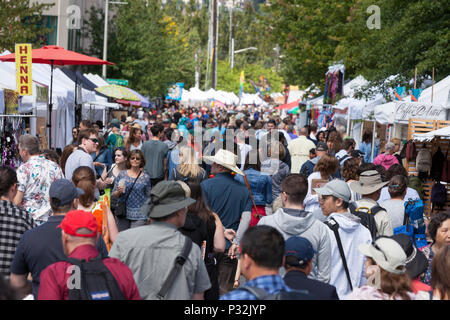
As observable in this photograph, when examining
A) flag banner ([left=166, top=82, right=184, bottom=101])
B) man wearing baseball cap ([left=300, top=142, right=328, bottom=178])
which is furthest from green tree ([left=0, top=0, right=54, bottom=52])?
flag banner ([left=166, top=82, right=184, bottom=101])

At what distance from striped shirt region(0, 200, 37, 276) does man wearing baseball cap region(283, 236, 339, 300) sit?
235 cm

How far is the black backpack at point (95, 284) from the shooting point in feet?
12.2

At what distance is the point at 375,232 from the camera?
20.9 feet

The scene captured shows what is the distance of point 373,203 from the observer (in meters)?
6.86

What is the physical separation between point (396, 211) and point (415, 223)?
245 mm

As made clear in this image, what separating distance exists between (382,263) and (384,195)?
4.90 meters

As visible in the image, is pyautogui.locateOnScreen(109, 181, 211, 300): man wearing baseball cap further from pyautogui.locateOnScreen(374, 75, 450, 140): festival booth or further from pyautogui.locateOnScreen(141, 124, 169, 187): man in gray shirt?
pyautogui.locateOnScreen(374, 75, 450, 140): festival booth

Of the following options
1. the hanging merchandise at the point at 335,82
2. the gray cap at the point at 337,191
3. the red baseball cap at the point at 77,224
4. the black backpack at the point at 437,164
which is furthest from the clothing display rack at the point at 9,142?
the hanging merchandise at the point at 335,82

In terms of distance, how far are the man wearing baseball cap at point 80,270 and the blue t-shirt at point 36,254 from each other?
0.67 metres

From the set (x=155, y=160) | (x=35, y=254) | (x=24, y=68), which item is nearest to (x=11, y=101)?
(x=24, y=68)

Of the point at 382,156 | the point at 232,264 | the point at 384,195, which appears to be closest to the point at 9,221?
the point at 232,264

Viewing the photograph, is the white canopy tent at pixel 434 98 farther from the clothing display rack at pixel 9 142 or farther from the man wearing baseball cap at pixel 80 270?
the man wearing baseball cap at pixel 80 270

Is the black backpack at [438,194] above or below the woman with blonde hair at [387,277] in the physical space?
below

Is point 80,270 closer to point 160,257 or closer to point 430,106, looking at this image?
point 160,257
